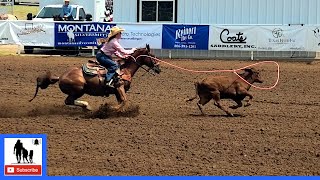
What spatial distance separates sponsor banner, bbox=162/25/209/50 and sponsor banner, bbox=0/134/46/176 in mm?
19829

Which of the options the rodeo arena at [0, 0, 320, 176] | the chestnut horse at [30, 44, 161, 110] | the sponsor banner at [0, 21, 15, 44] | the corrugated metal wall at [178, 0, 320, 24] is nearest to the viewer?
the rodeo arena at [0, 0, 320, 176]

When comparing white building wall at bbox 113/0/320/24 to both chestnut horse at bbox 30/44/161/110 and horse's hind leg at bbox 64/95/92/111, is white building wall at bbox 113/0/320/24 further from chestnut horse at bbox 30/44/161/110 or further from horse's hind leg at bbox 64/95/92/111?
horse's hind leg at bbox 64/95/92/111

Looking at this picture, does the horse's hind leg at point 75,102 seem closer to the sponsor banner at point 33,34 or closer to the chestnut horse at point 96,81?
the chestnut horse at point 96,81

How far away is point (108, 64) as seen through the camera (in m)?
13.6

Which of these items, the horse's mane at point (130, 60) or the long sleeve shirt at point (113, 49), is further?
the horse's mane at point (130, 60)

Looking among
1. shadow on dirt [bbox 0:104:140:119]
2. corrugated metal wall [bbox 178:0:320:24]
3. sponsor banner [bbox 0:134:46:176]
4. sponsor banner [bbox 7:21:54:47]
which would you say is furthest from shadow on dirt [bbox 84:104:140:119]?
corrugated metal wall [bbox 178:0:320:24]

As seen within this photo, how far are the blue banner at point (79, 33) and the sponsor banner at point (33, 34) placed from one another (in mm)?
275

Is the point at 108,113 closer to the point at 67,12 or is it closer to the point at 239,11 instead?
the point at 239,11

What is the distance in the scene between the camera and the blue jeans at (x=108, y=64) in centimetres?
1346

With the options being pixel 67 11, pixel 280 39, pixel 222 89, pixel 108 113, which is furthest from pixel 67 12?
pixel 222 89

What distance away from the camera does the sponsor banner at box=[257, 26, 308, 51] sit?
25.7 m

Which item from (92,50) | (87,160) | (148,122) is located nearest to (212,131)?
(148,122)

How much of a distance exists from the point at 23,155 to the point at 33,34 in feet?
68.5

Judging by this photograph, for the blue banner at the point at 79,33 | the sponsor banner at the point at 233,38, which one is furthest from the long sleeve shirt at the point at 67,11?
the sponsor banner at the point at 233,38
